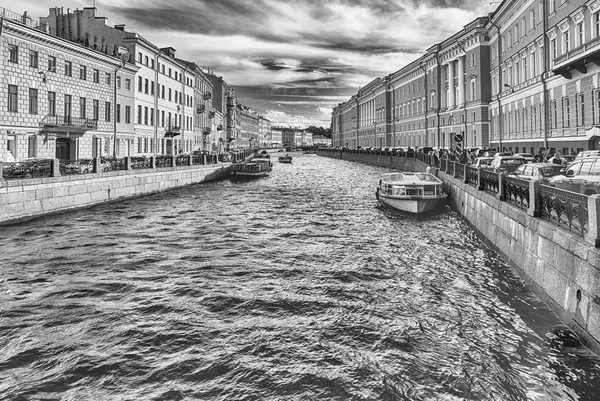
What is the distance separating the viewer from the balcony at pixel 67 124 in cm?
3045

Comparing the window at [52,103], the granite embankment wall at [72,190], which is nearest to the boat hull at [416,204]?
the granite embankment wall at [72,190]

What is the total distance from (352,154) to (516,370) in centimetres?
8384

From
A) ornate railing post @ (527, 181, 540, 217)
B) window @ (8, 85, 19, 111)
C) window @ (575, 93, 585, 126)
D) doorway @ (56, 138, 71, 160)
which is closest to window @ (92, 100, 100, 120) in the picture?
doorway @ (56, 138, 71, 160)

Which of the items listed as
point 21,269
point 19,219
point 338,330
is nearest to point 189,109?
point 19,219

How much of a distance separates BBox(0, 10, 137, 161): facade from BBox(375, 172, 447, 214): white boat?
20.0 m

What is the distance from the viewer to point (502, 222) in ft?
42.7

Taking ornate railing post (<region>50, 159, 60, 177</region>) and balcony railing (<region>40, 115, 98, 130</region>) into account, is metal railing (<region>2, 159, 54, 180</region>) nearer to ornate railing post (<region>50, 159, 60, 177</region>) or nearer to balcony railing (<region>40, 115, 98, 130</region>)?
ornate railing post (<region>50, 159, 60, 177</region>)

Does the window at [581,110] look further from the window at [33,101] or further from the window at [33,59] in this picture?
the window at [33,101]

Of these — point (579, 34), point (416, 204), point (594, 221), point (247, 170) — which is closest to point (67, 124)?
point (247, 170)

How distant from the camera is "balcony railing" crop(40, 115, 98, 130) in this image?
30453 millimetres

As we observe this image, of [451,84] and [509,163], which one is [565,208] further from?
[451,84]

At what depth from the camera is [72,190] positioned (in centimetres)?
2128

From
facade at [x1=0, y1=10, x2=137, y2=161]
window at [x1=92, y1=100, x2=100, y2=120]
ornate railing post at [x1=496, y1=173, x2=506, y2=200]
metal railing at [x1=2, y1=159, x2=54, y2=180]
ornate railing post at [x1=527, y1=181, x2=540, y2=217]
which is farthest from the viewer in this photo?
window at [x1=92, y1=100, x2=100, y2=120]

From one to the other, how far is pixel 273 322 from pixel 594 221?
5.50 m
